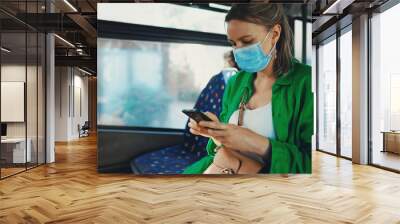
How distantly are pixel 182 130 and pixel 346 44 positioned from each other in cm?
521

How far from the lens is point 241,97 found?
6184mm

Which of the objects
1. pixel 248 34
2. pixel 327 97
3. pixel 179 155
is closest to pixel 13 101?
pixel 179 155

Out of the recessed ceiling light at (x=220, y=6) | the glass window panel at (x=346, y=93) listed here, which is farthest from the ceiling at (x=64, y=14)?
the glass window panel at (x=346, y=93)

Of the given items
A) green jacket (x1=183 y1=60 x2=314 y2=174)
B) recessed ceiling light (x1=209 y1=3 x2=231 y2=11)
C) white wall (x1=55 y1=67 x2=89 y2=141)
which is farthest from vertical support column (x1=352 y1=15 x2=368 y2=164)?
white wall (x1=55 y1=67 x2=89 y2=141)

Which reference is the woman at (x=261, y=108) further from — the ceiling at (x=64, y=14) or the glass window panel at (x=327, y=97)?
the glass window panel at (x=327, y=97)

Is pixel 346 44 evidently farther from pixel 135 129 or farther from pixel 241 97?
pixel 135 129

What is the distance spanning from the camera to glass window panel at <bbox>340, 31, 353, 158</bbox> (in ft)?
28.9

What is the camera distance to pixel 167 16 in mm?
6188

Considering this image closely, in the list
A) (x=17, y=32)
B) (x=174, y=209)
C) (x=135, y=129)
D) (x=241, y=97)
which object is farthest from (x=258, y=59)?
(x=17, y=32)

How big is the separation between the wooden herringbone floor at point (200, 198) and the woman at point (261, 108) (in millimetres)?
315

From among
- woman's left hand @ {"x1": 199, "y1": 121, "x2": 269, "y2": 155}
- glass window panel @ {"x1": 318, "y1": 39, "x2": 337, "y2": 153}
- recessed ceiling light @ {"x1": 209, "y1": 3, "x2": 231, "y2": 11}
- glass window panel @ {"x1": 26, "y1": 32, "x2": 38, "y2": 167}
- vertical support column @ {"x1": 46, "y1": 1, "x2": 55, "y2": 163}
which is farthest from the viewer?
glass window panel @ {"x1": 318, "y1": 39, "x2": 337, "y2": 153}

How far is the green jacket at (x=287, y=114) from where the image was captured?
6.14 m

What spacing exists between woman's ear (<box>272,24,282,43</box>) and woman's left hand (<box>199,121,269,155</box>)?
5.18ft

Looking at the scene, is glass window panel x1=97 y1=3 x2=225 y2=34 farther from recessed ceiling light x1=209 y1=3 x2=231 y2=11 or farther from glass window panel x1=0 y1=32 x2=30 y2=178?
glass window panel x1=0 y1=32 x2=30 y2=178
